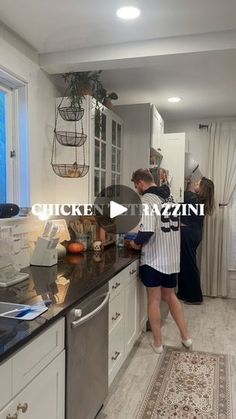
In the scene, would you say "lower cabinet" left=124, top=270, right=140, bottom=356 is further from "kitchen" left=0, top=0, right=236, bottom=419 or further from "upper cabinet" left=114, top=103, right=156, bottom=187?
"upper cabinet" left=114, top=103, right=156, bottom=187

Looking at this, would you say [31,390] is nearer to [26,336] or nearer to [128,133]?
[26,336]

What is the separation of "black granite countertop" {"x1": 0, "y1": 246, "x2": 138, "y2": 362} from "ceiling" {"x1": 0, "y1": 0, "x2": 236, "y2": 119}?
4.72ft

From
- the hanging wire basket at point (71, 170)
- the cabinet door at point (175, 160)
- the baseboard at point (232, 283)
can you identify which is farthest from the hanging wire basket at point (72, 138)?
the baseboard at point (232, 283)

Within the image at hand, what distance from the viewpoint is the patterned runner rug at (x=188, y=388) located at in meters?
2.19

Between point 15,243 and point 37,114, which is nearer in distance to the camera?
point 15,243

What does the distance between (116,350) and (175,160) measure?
2.54 metres

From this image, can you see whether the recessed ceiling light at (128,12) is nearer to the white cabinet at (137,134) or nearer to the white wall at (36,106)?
the white wall at (36,106)

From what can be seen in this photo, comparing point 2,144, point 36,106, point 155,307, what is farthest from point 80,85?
point 155,307

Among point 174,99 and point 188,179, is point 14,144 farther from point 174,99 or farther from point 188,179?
point 188,179

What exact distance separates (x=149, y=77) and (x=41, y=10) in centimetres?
125

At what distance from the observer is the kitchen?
5.35ft

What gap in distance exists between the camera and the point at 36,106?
2537 millimetres

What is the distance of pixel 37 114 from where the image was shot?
2549mm

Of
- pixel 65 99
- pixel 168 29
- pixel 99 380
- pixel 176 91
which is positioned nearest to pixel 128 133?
pixel 176 91
